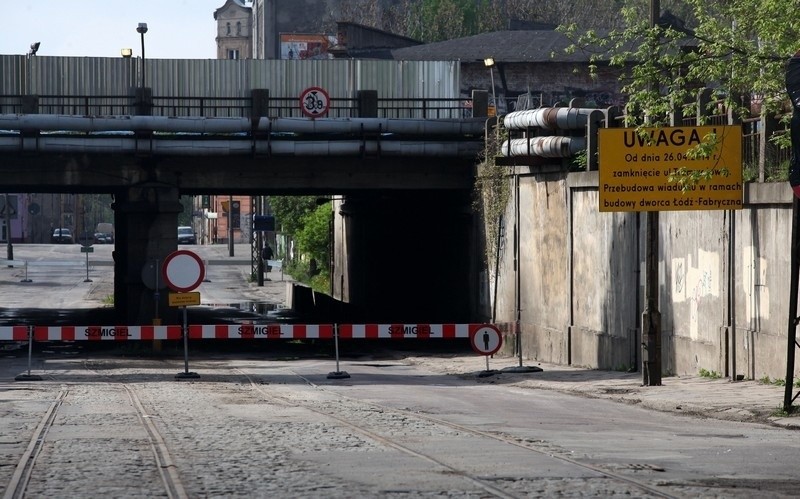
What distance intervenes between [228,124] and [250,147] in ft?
3.06

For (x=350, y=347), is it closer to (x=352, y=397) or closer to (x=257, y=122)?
(x=257, y=122)

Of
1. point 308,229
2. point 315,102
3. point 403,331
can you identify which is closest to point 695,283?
point 403,331

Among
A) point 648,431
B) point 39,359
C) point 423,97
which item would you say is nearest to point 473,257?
point 423,97

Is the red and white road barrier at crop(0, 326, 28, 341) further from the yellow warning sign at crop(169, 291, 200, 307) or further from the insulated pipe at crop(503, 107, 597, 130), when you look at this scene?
the insulated pipe at crop(503, 107, 597, 130)

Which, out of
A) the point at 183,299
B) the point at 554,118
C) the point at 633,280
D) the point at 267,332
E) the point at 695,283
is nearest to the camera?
the point at 695,283

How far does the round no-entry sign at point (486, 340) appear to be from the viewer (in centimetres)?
2384

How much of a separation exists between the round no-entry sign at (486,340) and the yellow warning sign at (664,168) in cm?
403

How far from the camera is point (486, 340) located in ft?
78.4

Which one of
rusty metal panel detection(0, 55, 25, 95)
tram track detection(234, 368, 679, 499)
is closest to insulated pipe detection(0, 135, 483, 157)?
rusty metal panel detection(0, 55, 25, 95)

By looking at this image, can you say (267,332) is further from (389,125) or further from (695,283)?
(389,125)

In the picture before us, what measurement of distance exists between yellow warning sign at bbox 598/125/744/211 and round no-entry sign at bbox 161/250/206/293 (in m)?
7.55

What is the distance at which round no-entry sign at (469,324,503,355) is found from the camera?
78.2 feet

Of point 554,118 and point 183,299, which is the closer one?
point 183,299

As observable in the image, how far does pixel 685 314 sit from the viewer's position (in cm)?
2230
